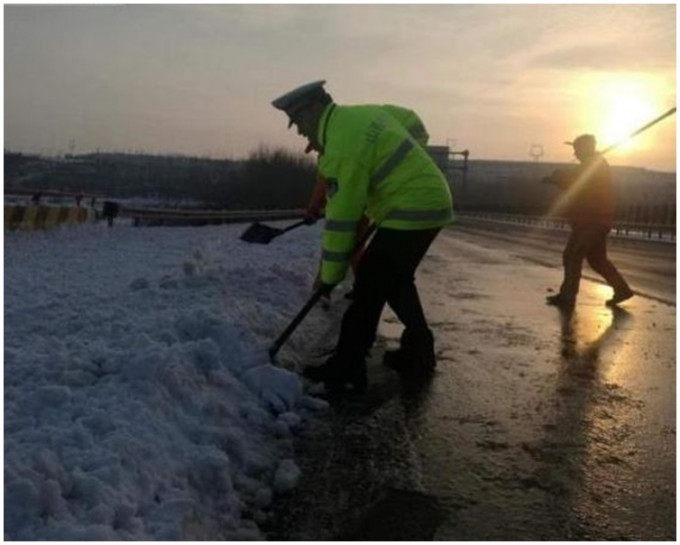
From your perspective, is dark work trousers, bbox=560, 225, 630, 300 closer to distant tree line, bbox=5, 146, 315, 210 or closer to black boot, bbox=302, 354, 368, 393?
black boot, bbox=302, 354, 368, 393

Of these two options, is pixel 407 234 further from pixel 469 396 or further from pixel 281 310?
pixel 281 310

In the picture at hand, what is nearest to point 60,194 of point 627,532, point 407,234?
point 407,234

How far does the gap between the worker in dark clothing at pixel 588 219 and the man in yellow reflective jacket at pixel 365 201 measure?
466 cm

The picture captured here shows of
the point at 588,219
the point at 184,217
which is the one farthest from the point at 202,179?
the point at 588,219

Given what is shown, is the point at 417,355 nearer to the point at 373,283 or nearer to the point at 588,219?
the point at 373,283

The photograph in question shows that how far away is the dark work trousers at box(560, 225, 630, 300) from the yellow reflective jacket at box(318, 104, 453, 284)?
15.4ft

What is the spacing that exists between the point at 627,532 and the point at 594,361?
3.27 metres

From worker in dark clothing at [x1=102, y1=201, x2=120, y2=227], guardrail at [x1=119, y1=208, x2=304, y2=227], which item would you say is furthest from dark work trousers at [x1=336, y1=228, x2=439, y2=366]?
worker in dark clothing at [x1=102, y1=201, x2=120, y2=227]

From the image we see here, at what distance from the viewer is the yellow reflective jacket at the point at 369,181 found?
4.89 meters

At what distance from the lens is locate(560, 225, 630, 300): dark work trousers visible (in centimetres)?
978

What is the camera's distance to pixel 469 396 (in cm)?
517

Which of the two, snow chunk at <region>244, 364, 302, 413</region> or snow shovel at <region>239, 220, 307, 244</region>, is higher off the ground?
snow shovel at <region>239, 220, 307, 244</region>

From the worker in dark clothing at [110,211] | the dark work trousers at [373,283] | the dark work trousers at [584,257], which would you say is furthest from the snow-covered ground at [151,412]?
the worker in dark clothing at [110,211]

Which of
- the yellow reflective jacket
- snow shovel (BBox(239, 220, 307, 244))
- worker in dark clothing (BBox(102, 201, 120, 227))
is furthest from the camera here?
worker in dark clothing (BBox(102, 201, 120, 227))
